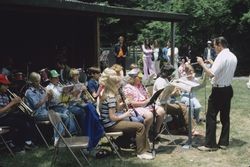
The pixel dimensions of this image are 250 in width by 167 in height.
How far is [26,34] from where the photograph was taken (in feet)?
47.5

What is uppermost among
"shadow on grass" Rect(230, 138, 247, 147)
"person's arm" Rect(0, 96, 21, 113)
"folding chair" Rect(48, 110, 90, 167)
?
"person's arm" Rect(0, 96, 21, 113)

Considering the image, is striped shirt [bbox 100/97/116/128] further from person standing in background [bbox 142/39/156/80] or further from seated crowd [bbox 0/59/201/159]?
person standing in background [bbox 142/39/156/80]

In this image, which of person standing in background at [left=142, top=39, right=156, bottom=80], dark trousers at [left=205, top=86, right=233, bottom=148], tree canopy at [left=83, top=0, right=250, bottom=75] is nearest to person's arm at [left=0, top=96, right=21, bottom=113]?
dark trousers at [left=205, top=86, right=233, bottom=148]

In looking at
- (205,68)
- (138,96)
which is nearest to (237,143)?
(205,68)

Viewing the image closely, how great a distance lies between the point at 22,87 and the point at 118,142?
2.97m

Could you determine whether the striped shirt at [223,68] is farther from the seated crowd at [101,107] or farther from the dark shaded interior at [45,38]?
the dark shaded interior at [45,38]

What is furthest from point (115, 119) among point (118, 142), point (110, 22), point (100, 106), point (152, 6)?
point (152, 6)

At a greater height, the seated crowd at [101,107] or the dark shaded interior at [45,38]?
the dark shaded interior at [45,38]

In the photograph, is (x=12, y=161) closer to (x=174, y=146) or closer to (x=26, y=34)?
(x=174, y=146)

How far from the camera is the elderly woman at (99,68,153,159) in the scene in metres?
7.21

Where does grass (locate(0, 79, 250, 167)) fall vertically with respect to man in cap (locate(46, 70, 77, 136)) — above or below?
below

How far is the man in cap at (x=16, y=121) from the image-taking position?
7699 mm

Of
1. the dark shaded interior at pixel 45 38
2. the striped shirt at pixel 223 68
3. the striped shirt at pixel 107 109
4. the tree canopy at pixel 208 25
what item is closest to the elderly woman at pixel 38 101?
the striped shirt at pixel 107 109

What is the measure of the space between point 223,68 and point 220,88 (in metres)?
0.39
